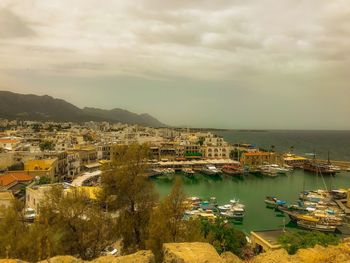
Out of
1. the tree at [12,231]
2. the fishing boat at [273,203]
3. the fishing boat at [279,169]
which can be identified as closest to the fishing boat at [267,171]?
the fishing boat at [279,169]

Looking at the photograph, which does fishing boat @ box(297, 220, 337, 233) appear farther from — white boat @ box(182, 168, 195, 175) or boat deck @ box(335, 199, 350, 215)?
white boat @ box(182, 168, 195, 175)

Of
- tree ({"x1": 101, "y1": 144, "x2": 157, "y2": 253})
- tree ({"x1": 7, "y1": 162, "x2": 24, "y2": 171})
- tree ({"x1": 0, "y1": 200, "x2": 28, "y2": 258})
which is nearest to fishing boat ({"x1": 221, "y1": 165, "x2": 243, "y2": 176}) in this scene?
tree ({"x1": 7, "y1": 162, "x2": 24, "y2": 171})

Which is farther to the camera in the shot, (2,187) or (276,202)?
(276,202)

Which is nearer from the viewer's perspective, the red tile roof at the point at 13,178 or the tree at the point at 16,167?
the red tile roof at the point at 13,178

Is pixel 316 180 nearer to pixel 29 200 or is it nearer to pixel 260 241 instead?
pixel 260 241

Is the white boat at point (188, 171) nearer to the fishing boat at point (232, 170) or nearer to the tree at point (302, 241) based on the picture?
the fishing boat at point (232, 170)

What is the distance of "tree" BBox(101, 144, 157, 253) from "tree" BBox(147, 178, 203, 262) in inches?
23.5

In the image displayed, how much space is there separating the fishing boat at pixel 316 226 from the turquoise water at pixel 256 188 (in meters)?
1.88

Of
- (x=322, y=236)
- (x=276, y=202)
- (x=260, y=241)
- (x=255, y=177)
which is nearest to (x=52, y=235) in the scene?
(x=322, y=236)

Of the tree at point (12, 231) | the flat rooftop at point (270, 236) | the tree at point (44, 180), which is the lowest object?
the flat rooftop at point (270, 236)

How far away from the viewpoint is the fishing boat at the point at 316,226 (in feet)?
84.7

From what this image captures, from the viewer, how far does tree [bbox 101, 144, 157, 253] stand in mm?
11344

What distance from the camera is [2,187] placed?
2778cm

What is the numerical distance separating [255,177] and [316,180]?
9312 mm
